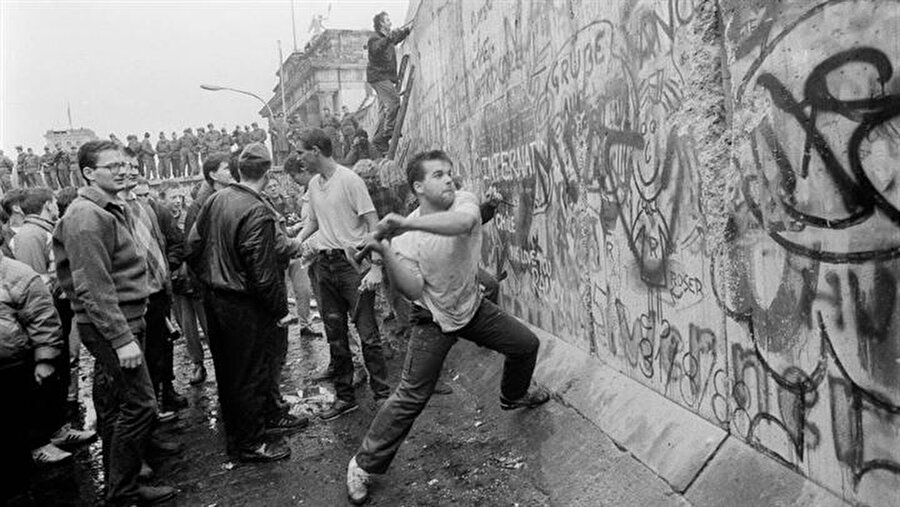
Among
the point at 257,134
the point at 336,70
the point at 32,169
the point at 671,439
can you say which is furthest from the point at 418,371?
the point at 336,70

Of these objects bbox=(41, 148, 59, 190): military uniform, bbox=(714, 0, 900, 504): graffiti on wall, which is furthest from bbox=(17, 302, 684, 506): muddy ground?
bbox=(41, 148, 59, 190): military uniform

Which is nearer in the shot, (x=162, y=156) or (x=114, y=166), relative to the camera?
(x=114, y=166)

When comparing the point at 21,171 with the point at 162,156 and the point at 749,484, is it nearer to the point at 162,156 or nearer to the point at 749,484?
the point at 162,156

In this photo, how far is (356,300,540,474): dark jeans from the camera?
3.44 meters

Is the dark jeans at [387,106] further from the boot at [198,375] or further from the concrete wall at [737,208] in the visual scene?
the concrete wall at [737,208]

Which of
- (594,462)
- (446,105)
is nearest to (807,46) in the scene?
(594,462)

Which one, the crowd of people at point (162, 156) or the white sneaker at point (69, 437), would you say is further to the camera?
the crowd of people at point (162, 156)

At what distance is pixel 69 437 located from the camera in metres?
4.86

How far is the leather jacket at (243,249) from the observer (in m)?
4.02

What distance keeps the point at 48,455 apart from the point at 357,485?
2.65 meters

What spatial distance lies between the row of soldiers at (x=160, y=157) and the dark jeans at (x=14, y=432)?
91.2 ft

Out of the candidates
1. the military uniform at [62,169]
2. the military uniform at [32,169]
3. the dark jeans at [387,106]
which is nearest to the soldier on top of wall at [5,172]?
the military uniform at [32,169]

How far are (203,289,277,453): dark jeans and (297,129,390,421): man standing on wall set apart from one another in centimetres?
81

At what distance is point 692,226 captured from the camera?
2881 mm
